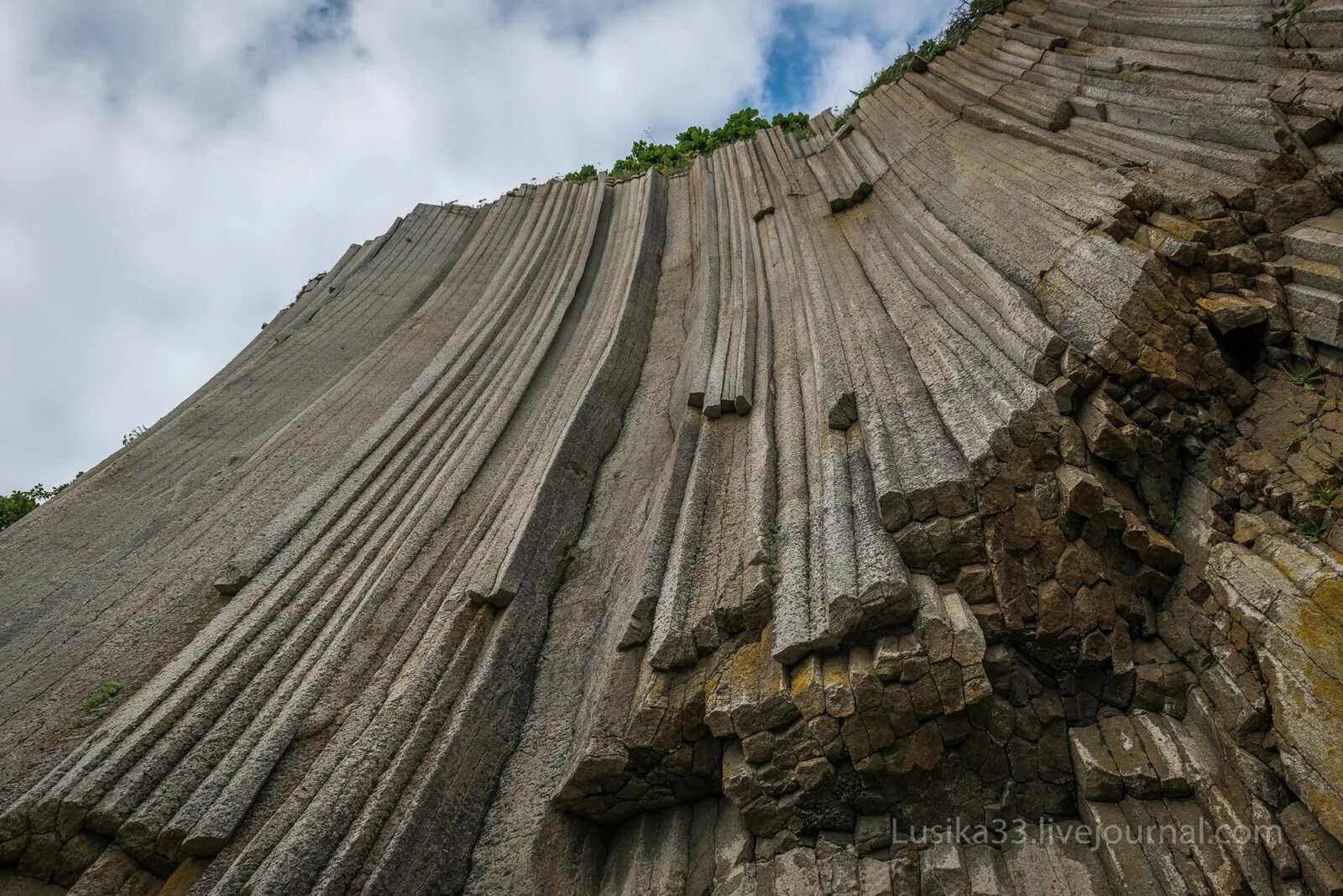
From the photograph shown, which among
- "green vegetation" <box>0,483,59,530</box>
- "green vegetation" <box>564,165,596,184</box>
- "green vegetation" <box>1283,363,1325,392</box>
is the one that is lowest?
"green vegetation" <box>1283,363,1325,392</box>

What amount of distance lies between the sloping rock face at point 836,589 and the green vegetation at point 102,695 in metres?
0.09

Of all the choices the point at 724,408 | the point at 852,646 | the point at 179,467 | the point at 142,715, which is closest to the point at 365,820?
the point at 142,715

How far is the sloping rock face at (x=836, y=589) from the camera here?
14.5ft

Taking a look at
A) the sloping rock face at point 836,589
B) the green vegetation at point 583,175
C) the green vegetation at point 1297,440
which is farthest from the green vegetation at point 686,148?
the green vegetation at point 1297,440

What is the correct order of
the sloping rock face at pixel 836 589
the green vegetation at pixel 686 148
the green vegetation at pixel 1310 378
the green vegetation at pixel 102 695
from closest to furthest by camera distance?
the sloping rock face at pixel 836 589
the green vegetation at pixel 1310 378
the green vegetation at pixel 102 695
the green vegetation at pixel 686 148

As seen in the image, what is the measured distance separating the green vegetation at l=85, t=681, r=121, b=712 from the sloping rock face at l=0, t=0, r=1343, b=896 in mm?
86

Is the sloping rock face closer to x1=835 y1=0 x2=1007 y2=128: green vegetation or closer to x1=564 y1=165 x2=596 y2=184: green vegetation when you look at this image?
x1=835 y1=0 x2=1007 y2=128: green vegetation

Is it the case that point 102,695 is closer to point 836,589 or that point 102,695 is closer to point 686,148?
point 836,589

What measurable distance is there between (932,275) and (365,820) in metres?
7.00

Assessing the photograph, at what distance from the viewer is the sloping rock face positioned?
441 cm

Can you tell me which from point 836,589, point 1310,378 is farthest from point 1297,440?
point 836,589

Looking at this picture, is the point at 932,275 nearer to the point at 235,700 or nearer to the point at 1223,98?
the point at 1223,98

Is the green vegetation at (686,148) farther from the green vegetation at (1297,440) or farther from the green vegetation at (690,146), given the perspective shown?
the green vegetation at (1297,440)

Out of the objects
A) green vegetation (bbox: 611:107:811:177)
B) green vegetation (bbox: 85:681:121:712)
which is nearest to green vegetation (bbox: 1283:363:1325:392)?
green vegetation (bbox: 85:681:121:712)
